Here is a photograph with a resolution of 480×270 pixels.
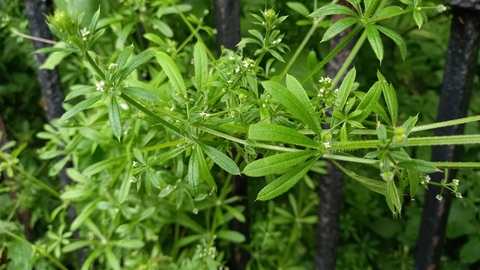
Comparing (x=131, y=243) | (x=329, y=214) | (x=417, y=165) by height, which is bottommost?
(x=131, y=243)

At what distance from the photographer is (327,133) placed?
71 centimetres

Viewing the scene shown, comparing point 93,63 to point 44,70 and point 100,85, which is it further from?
point 44,70

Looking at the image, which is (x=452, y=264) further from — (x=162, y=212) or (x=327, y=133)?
(x=327, y=133)

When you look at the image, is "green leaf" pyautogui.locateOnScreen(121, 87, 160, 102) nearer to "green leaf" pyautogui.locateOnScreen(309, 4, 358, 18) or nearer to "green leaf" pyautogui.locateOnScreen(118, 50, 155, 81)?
"green leaf" pyautogui.locateOnScreen(118, 50, 155, 81)

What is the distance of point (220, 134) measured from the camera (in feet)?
2.58

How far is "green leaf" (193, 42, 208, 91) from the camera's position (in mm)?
986

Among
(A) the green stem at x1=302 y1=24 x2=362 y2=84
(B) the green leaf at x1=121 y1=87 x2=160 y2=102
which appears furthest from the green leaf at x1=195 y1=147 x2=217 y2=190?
(A) the green stem at x1=302 y1=24 x2=362 y2=84

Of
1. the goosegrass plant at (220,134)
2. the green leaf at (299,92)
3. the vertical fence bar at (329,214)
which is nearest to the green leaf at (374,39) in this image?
the goosegrass plant at (220,134)

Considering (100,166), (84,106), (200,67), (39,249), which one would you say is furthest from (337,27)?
(39,249)

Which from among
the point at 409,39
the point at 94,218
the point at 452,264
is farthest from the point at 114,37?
the point at 452,264

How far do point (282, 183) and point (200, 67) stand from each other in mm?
419

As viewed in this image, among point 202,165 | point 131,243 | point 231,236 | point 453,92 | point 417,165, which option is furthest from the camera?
point 231,236

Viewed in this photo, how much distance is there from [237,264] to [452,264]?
0.87 m

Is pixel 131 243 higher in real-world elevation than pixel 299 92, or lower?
lower
